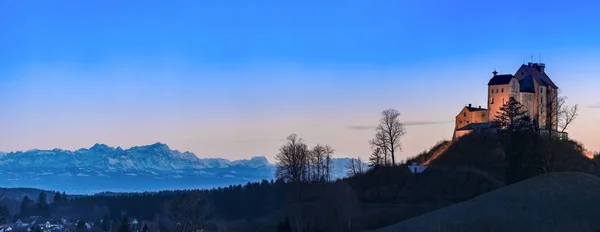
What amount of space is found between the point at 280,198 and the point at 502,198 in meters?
74.4

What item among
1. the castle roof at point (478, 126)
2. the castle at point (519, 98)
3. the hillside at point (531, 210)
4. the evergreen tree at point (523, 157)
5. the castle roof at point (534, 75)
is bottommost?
the hillside at point (531, 210)

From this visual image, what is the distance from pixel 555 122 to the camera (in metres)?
124

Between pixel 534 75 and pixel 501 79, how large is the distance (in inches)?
331

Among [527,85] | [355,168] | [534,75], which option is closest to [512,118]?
[527,85]

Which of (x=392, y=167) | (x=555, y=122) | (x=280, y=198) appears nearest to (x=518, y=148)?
(x=392, y=167)

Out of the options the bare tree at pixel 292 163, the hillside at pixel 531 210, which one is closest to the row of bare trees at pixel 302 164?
the bare tree at pixel 292 163

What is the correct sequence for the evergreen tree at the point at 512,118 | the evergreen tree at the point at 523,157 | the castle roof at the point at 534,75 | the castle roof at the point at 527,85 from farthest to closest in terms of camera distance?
the castle roof at the point at 534,75 < the castle roof at the point at 527,85 < the evergreen tree at the point at 512,118 < the evergreen tree at the point at 523,157

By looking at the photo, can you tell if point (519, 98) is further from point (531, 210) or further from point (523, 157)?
point (531, 210)

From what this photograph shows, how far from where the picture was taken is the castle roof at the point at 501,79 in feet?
392

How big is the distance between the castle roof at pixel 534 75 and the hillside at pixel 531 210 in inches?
1825

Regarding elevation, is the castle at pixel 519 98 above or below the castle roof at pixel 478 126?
above

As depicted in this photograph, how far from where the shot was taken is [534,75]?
125m

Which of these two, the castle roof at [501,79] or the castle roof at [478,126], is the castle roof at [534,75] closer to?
the castle roof at [501,79]

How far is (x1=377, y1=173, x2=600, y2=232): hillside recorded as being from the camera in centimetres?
6869
